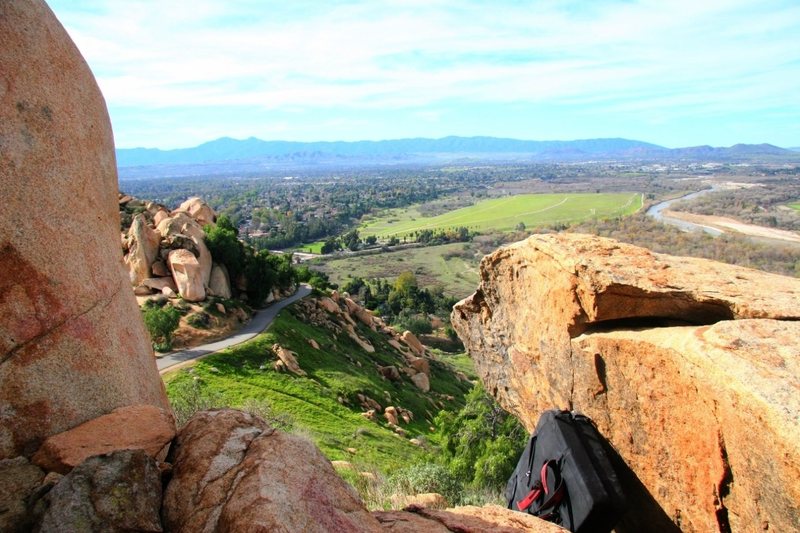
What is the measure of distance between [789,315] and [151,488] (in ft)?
26.3

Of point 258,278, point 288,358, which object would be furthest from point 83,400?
point 258,278

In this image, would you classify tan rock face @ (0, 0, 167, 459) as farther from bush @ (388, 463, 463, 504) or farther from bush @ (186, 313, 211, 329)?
bush @ (186, 313, 211, 329)

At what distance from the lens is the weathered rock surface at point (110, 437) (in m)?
5.86

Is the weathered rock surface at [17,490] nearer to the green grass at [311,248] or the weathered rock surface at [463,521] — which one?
the weathered rock surface at [463,521]

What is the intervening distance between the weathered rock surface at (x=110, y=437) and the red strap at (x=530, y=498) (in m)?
5.24

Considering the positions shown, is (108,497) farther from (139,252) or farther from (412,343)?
(412,343)

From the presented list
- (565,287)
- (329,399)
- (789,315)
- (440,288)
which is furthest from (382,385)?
(440,288)

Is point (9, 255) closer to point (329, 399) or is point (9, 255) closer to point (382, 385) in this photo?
point (329, 399)

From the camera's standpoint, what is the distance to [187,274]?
34.8m

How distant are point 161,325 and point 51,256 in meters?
25.0

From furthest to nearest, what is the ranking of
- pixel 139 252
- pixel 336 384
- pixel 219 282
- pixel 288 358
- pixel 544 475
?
pixel 219 282
pixel 139 252
pixel 288 358
pixel 336 384
pixel 544 475

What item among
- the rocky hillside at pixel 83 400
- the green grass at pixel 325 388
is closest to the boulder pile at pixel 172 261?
the green grass at pixel 325 388

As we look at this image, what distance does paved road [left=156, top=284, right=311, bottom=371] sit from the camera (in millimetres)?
29083

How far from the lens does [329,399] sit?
2912 centimetres
